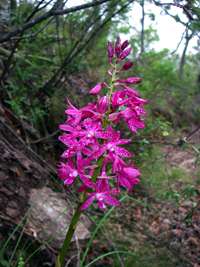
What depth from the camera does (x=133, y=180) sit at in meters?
Result: 2.02

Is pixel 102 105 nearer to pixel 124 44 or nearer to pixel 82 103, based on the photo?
pixel 124 44

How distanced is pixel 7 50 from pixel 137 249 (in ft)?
10.2

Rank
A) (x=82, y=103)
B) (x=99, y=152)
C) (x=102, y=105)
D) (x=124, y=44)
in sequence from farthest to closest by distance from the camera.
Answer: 1. (x=82, y=103)
2. (x=124, y=44)
3. (x=102, y=105)
4. (x=99, y=152)

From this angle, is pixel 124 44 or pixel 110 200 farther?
pixel 124 44

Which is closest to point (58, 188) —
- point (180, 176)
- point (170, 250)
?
point (170, 250)

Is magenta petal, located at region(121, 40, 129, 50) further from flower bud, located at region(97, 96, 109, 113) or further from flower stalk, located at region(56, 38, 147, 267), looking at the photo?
flower bud, located at region(97, 96, 109, 113)

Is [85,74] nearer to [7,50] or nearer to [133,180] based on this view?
[7,50]

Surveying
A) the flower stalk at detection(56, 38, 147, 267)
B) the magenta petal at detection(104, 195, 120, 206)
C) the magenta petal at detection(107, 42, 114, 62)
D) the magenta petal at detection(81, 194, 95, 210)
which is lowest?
the magenta petal at detection(104, 195, 120, 206)

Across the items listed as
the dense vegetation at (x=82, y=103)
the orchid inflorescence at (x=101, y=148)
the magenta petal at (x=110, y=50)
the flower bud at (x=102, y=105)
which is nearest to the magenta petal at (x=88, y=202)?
the orchid inflorescence at (x=101, y=148)

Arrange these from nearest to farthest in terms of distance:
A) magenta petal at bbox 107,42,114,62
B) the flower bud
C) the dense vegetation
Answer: the flower bud
magenta petal at bbox 107,42,114,62
the dense vegetation

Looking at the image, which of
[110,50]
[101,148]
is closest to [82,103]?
[110,50]

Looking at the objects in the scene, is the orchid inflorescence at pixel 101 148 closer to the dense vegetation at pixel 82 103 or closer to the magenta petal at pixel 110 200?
the magenta petal at pixel 110 200

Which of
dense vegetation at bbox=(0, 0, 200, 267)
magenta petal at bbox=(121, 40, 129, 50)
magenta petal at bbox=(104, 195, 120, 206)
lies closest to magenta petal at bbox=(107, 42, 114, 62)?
magenta petal at bbox=(121, 40, 129, 50)

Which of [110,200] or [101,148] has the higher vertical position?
[101,148]
